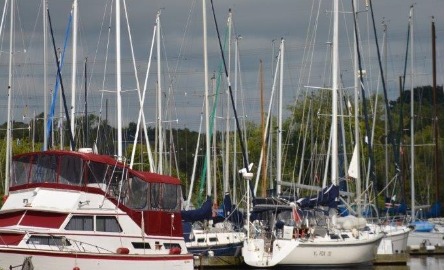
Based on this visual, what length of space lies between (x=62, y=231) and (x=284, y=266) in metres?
14.3

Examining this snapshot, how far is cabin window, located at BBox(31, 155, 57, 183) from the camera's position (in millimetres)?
49375

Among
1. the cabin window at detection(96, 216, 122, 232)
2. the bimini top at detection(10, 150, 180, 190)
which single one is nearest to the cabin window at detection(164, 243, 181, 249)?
the cabin window at detection(96, 216, 122, 232)

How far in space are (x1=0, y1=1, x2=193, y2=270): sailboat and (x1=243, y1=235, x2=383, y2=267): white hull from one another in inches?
249

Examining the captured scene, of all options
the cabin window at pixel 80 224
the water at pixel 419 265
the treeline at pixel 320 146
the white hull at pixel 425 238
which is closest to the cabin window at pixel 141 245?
the cabin window at pixel 80 224

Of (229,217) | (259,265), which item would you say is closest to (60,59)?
(229,217)

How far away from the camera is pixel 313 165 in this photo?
85.8 metres

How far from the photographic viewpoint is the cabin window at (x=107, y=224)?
160ft

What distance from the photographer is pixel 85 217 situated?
48.3m

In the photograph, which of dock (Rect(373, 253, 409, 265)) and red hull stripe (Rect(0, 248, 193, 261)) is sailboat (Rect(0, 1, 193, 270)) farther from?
dock (Rect(373, 253, 409, 265))

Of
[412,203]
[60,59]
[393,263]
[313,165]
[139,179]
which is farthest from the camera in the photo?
[313,165]

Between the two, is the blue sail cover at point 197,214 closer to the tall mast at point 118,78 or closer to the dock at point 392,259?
the tall mast at point 118,78

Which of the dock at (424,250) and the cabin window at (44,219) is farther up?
the cabin window at (44,219)

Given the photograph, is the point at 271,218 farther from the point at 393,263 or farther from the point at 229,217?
the point at 393,263

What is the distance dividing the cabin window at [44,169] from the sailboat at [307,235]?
487 inches
